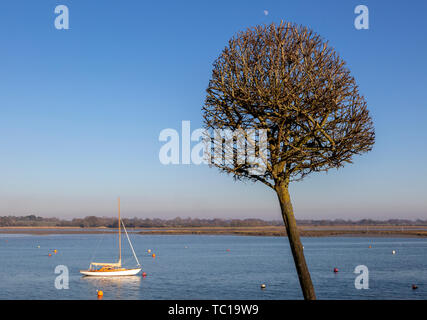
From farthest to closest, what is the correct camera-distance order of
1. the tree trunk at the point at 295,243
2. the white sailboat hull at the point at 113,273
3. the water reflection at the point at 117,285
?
the white sailboat hull at the point at 113,273
the water reflection at the point at 117,285
the tree trunk at the point at 295,243

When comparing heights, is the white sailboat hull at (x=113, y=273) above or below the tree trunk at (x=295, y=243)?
below

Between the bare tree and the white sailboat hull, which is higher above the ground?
the bare tree

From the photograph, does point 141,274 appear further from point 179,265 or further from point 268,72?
point 268,72

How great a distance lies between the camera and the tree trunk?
13.3 metres

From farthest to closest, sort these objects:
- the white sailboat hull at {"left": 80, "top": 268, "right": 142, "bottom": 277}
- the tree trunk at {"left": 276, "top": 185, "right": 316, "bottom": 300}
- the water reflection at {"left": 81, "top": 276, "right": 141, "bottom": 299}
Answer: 1. the white sailboat hull at {"left": 80, "top": 268, "right": 142, "bottom": 277}
2. the water reflection at {"left": 81, "top": 276, "right": 141, "bottom": 299}
3. the tree trunk at {"left": 276, "top": 185, "right": 316, "bottom": 300}

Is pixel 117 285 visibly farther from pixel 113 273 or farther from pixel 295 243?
pixel 295 243

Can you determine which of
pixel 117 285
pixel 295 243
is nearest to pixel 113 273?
pixel 117 285

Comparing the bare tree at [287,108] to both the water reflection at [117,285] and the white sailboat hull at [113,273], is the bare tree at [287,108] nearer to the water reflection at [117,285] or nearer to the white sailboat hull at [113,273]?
the water reflection at [117,285]

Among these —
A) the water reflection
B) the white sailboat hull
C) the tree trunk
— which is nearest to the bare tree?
the tree trunk

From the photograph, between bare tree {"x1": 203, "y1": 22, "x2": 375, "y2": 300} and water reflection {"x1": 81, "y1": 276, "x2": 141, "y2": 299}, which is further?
water reflection {"x1": 81, "y1": 276, "x2": 141, "y2": 299}

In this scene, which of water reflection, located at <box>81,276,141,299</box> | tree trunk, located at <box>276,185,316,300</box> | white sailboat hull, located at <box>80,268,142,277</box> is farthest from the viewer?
white sailboat hull, located at <box>80,268,142,277</box>

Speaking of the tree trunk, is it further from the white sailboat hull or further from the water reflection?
the white sailboat hull

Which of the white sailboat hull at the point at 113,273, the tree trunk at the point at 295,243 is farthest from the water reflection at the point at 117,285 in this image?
the tree trunk at the point at 295,243

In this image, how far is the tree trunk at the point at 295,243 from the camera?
13.3 meters
